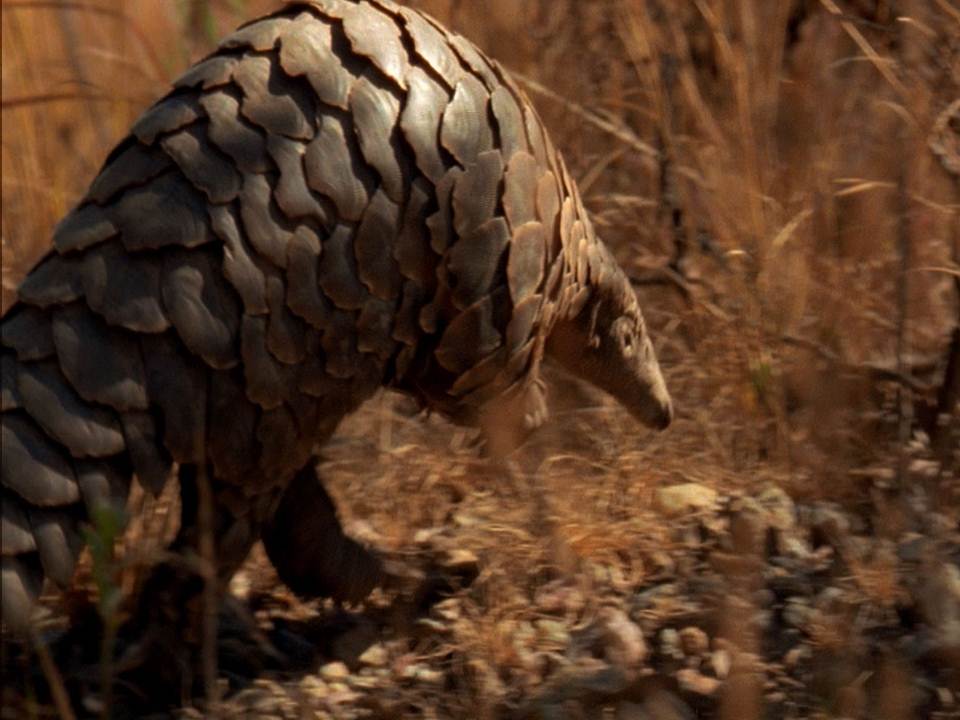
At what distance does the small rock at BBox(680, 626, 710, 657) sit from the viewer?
2572mm

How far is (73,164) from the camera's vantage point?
4398 mm

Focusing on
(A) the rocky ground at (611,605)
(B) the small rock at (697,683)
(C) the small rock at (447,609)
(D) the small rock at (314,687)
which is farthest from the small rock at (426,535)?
(B) the small rock at (697,683)

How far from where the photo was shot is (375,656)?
8.84 ft

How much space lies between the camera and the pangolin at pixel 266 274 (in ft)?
6.83

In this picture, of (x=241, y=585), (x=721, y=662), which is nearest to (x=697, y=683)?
(x=721, y=662)

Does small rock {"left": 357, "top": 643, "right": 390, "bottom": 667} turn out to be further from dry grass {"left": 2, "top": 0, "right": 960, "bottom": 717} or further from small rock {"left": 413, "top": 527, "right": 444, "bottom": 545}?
small rock {"left": 413, "top": 527, "right": 444, "bottom": 545}

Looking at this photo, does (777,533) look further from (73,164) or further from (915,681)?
(73,164)

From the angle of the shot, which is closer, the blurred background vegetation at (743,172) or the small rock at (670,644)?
the small rock at (670,644)

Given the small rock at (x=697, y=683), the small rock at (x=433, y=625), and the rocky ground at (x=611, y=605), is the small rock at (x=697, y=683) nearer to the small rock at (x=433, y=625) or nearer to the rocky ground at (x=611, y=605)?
the rocky ground at (x=611, y=605)

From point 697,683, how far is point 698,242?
1568mm

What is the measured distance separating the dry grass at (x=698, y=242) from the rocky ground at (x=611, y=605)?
13 millimetres

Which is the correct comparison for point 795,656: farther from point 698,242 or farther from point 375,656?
point 698,242

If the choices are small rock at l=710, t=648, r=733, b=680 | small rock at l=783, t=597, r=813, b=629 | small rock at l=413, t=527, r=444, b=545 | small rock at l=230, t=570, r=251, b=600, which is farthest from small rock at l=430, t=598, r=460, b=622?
small rock at l=783, t=597, r=813, b=629

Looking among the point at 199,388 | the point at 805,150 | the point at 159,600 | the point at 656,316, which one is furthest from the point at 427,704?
the point at 805,150
